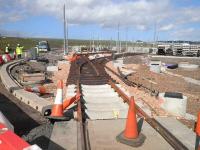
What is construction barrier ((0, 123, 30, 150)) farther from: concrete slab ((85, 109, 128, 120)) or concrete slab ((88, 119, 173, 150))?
concrete slab ((85, 109, 128, 120))

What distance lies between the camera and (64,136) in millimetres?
6914

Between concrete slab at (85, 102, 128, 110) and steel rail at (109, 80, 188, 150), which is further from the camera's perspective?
concrete slab at (85, 102, 128, 110)

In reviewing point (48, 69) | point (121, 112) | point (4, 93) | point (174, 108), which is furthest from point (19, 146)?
point (48, 69)

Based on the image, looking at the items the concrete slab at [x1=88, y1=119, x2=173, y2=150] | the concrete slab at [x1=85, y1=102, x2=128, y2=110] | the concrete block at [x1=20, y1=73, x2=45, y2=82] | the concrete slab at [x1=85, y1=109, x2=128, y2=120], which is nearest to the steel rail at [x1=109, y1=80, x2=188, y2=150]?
the concrete slab at [x1=88, y1=119, x2=173, y2=150]

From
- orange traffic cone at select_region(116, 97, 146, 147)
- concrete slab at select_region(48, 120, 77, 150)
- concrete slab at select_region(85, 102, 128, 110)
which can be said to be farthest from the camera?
concrete slab at select_region(85, 102, 128, 110)

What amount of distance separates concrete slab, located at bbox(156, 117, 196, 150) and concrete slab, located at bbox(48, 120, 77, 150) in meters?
2.26

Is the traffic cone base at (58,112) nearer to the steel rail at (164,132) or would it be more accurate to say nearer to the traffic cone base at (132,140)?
the traffic cone base at (132,140)

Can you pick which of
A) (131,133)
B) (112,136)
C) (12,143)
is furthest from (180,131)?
(12,143)

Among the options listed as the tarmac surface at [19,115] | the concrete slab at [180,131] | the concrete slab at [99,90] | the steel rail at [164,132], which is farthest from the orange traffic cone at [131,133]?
the concrete slab at [99,90]

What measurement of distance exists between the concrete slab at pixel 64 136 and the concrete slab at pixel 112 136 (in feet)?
1.23

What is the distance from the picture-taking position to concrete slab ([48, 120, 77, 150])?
6.35m

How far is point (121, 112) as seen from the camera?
9242mm

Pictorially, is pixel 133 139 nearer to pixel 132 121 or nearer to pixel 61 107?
pixel 132 121

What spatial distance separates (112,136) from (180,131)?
167 cm
